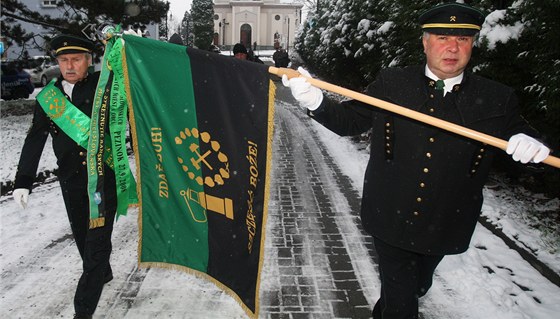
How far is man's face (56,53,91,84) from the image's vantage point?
3.66m

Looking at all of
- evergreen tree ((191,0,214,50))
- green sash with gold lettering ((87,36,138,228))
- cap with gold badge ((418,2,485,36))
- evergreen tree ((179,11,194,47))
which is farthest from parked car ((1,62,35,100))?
evergreen tree ((191,0,214,50))

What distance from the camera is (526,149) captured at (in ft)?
8.12

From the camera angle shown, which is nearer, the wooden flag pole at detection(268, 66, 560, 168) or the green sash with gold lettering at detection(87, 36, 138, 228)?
the wooden flag pole at detection(268, 66, 560, 168)

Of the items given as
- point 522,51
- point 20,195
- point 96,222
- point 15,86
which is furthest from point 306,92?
point 15,86

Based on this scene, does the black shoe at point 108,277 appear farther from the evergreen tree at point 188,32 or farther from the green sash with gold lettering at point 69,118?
the evergreen tree at point 188,32

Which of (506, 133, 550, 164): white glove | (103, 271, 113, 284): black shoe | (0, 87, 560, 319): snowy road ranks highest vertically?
(506, 133, 550, 164): white glove

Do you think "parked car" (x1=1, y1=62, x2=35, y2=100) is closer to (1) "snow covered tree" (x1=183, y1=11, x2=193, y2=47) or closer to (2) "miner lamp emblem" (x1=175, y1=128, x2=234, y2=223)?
(2) "miner lamp emblem" (x1=175, y1=128, x2=234, y2=223)

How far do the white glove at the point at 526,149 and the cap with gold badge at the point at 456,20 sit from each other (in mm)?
725

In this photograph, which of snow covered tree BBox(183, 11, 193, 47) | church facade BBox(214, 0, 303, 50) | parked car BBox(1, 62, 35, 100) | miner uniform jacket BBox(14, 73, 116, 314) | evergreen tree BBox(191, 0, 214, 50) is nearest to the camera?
miner uniform jacket BBox(14, 73, 116, 314)

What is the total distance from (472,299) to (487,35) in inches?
152

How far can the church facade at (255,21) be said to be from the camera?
242 ft

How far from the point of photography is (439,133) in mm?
2789

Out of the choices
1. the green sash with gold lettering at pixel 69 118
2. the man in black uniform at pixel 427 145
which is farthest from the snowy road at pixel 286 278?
the man in black uniform at pixel 427 145

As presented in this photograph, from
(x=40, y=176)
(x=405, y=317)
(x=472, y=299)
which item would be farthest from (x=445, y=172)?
(x=40, y=176)
